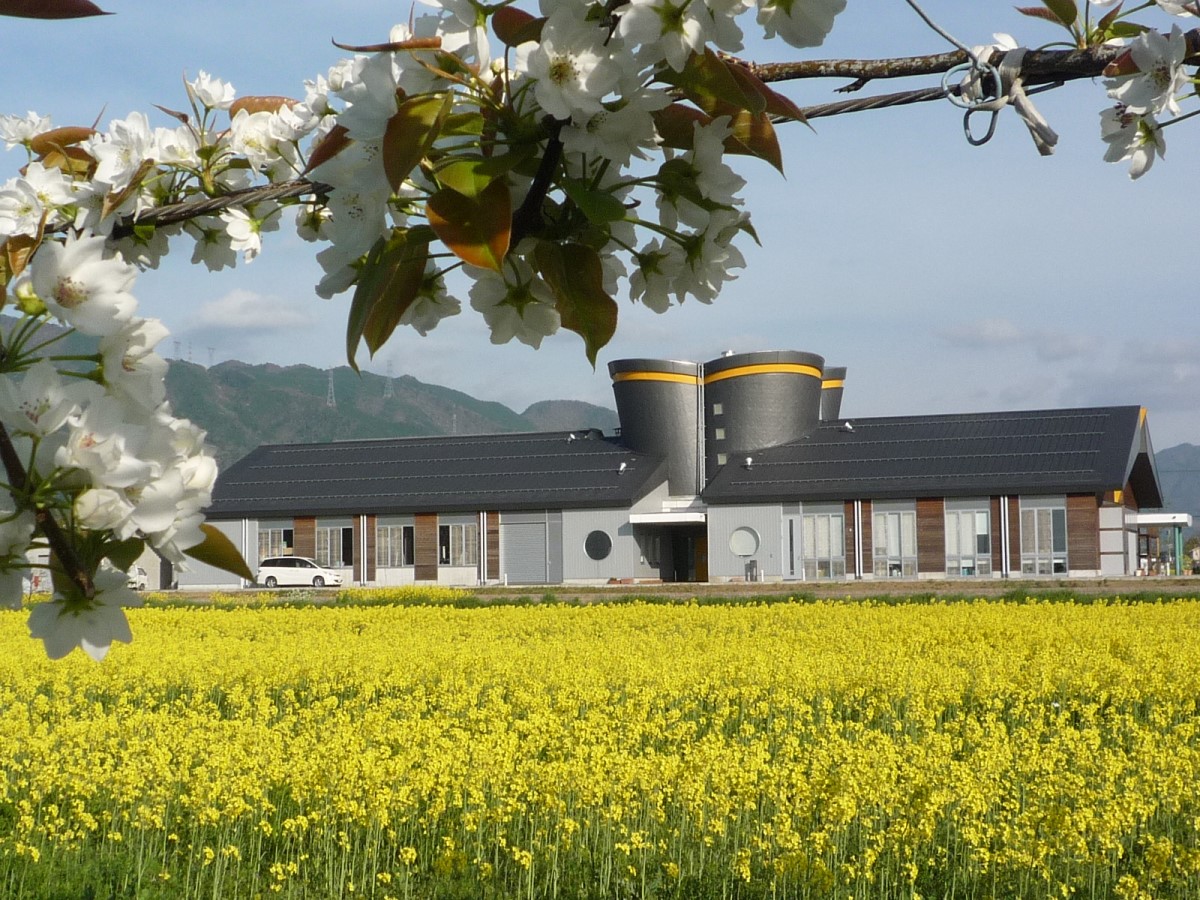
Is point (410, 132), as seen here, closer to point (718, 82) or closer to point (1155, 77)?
point (718, 82)

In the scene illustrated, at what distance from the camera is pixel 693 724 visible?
8633mm

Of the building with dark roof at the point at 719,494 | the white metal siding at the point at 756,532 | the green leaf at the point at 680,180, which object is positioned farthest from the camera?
the white metal siding at the point at 756,532

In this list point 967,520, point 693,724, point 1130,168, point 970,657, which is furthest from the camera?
point 967,520

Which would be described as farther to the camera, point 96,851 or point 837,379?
point 837,379

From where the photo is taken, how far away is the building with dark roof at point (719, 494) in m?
34.0

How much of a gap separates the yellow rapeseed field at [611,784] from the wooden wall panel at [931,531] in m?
22.1

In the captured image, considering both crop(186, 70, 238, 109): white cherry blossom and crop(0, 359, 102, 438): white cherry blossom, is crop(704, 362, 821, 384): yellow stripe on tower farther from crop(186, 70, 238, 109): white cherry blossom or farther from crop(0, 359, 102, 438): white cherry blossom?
crop(0, 359, 102, 438): white cherry blossom

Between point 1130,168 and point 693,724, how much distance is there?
7.61m

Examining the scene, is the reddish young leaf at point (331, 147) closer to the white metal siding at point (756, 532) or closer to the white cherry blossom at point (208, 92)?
the white cherry blossom at point (208, 92)

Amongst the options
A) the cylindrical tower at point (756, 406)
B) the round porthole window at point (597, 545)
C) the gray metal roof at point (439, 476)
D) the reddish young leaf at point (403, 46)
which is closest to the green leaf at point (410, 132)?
the reddish young leaf at point (403, 46)

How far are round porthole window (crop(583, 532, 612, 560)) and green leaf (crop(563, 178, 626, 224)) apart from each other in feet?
120

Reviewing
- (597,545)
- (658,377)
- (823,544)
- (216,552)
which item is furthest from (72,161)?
(658,377)

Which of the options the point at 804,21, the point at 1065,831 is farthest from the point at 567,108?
the point at 1065,831

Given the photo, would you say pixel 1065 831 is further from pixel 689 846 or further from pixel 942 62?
pixel 942 62
